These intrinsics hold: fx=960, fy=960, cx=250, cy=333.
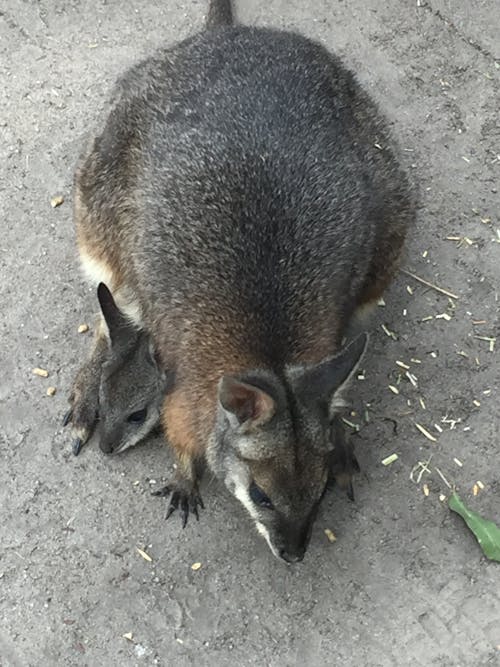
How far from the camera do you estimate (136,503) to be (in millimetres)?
4094

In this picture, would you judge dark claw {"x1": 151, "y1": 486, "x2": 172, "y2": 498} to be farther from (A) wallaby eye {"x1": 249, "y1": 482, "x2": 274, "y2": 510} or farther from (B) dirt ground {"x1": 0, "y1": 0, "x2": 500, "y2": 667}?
(A) wallaby eye {"x1": 249, "y1": 482, "x2": 274, "y2": 510}

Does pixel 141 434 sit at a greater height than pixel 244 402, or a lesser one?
lesser

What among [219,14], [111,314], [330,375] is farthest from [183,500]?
→ [219,14]

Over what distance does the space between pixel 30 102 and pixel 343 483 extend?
2.80m

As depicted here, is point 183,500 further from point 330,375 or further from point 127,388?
point 330,375

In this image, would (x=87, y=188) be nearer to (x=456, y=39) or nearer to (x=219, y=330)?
(x=219, y=330)

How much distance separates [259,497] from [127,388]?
3.19 feet

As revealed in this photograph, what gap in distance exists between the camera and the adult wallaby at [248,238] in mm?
3354

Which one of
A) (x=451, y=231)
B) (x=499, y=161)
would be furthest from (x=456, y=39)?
(x=451, y=231)

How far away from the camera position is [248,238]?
372 centimetres

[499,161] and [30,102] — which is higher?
[30,102]

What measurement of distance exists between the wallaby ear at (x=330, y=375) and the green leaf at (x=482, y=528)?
44.0 inches

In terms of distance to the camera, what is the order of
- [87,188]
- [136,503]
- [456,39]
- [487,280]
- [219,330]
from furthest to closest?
1. [456,39]
2. [487,280]
3. [87,188]
4. [136,503]
5. [219,330]

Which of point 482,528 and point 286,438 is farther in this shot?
point 482,528
